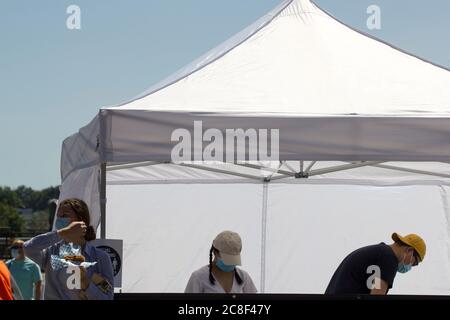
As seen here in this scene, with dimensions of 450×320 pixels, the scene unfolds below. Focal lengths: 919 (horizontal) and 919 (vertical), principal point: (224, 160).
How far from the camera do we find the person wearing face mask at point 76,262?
4984mm

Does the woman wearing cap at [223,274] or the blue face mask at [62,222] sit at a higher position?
the blue face mask at [62,222]

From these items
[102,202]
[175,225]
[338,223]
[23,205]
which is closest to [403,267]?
[102,202]

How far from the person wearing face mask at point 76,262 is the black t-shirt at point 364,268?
144 cm

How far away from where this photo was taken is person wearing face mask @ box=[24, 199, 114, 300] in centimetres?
498

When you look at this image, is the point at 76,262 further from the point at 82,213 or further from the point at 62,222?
the point at 62,222

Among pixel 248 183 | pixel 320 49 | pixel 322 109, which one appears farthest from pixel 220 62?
pixel 248 183

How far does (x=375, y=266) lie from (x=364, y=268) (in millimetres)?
77

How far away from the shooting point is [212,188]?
10.8m

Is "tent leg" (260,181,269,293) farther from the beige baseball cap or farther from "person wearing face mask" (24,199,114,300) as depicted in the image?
"person wearing face mask" (24,199,114,300)

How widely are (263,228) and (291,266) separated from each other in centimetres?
54

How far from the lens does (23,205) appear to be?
132 metres

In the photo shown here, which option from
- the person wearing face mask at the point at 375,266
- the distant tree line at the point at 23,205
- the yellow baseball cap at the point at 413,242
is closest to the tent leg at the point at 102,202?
the person wearing face mask at the point at 375,266

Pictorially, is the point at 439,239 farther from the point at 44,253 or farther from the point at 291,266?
the point at 44,253

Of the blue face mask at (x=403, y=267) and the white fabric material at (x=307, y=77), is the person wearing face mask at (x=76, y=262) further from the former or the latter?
the blue face mask at (x=403, y=267)
